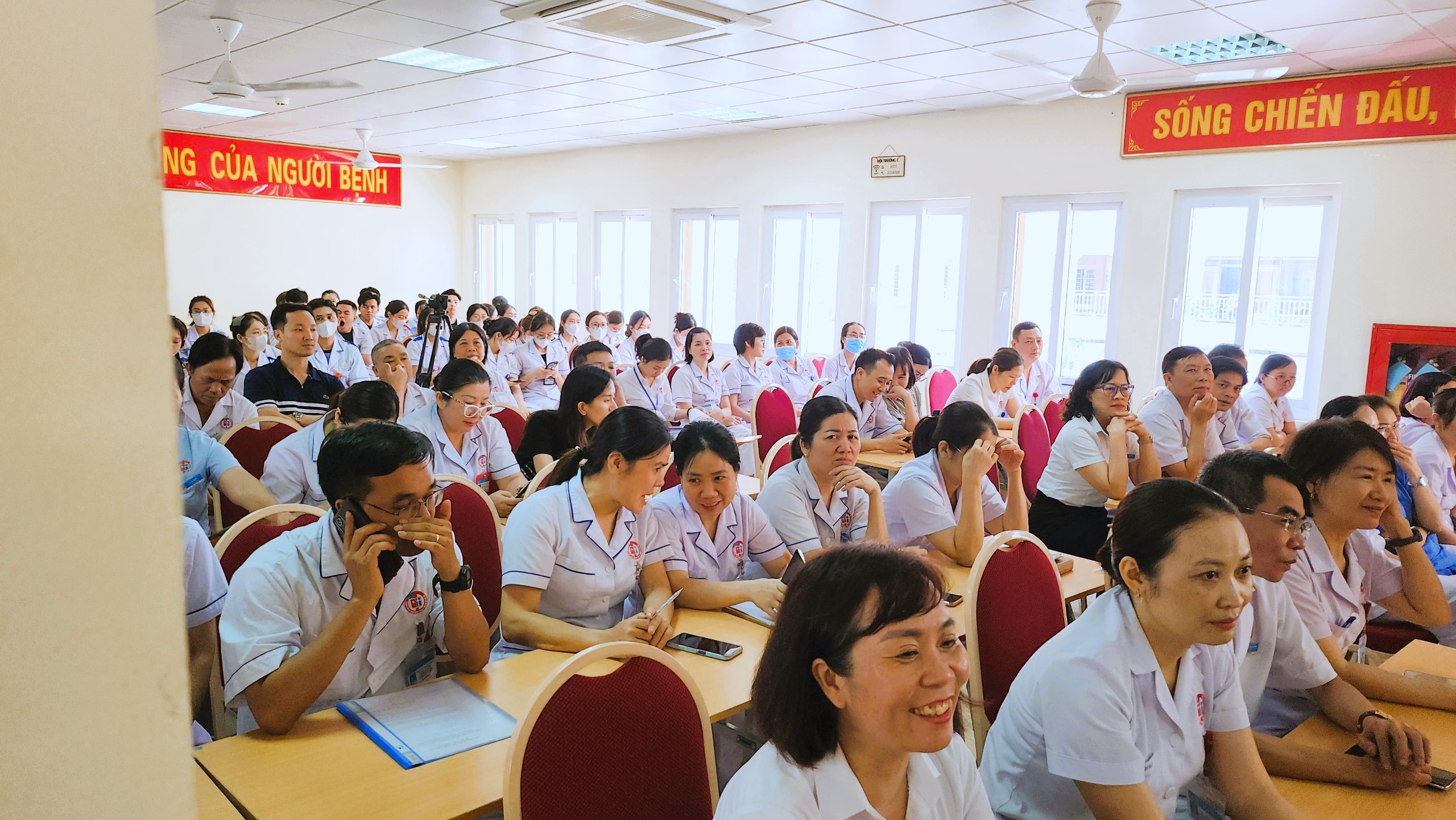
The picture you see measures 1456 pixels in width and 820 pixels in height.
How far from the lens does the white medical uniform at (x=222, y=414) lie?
4.11m

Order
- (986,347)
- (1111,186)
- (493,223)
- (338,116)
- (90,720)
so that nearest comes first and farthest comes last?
(90,720) < (1111,186) < (986,347) < (338,116) < (493,223)

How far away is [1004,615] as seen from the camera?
7.59 ft

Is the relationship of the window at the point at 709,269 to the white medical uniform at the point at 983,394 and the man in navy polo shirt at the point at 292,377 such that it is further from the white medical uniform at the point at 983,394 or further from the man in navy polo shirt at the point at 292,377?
the man in navy polo shirt at the point at 292,377

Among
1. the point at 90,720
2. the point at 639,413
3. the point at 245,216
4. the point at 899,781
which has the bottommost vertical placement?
the point at 899,781

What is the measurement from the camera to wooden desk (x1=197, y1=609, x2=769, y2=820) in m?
1.61

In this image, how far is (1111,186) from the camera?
291 inches

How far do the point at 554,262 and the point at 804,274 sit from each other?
418cm

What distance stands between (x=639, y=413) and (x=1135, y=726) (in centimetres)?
145

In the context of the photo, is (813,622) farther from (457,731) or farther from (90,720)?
(90,720)

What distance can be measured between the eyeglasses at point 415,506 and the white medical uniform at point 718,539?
900 mm

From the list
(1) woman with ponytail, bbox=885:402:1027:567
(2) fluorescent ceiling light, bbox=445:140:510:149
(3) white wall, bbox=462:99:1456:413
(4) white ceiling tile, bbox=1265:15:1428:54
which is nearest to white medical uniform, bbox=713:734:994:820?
(1) woman with ponytail, bbox=885:402:1027:567

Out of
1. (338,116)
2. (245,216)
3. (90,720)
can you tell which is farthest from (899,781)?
(245,216)

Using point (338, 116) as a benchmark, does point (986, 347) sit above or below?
below

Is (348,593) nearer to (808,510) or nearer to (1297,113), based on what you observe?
(808,510)
